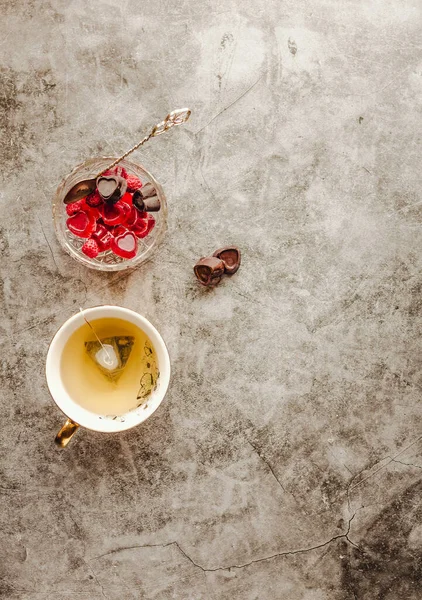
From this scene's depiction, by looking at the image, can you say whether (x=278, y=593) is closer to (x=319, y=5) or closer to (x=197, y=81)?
(x=197, y=81)

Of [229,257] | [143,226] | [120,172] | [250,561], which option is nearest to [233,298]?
[229,257]

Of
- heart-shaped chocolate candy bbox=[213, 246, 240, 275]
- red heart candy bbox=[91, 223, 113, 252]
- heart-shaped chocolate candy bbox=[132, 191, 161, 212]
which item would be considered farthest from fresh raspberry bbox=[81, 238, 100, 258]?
heart-shaped chocolate candy bbox=[213, 246, 240, 275]

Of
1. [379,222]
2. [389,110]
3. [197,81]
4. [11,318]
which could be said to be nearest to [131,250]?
[11,318]

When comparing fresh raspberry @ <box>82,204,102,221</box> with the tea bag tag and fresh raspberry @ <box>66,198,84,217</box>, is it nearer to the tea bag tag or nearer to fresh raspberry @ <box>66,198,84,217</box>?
fresh raspberry @ <box>66,198,84,217</box>

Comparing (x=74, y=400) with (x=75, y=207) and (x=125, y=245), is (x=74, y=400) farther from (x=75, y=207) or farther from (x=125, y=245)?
(x=75, y=207)

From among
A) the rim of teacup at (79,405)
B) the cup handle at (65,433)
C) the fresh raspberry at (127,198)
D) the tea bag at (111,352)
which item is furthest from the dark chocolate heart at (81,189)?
the cup handle at (65,433)

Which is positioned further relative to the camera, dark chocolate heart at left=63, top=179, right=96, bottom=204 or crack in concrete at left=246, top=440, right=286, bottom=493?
crack in concrete at left=246, top=440, right=286, bottom=493
